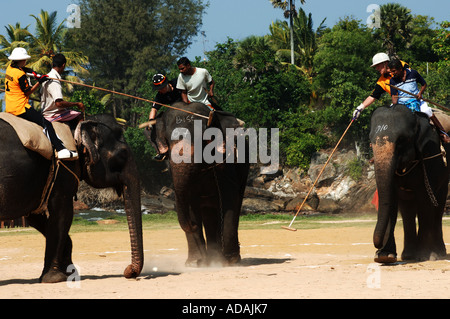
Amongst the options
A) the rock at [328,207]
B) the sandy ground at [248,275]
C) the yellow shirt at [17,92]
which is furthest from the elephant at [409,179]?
the rock at [328,207]

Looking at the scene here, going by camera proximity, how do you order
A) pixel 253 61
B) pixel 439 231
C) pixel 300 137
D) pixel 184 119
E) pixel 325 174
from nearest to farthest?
pixel 184 119 → pixel 439 231 → pixel 325 174 → pixel 300 137 → pixel 253 61

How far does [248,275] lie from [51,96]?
3652mm

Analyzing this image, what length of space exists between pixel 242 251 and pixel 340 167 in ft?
123

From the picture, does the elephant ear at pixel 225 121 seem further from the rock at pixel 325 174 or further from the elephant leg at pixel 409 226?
the rock at pixel 325 174

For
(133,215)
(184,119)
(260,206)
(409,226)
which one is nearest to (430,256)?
(409,226)

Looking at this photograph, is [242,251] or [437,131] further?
[242,251]

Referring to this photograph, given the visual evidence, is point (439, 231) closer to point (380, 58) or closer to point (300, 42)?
point (380, 58)

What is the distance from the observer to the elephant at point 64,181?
9.73 m

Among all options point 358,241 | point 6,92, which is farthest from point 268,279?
point 358,241

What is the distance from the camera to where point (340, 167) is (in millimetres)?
53000

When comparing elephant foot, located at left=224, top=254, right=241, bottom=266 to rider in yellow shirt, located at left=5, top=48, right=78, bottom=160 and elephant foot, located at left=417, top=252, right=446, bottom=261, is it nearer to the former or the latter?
elephant foot, located at left=417, top=252, right=446, bottom=261

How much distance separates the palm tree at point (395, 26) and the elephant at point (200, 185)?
49.8 metres

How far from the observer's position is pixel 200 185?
479 inches

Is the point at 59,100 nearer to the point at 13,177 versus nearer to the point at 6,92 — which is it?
the point at 6,92
